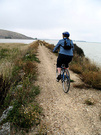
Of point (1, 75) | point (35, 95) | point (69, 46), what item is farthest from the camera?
point (35, 95)

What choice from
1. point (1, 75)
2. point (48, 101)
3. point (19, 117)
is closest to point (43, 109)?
point (48, 101)

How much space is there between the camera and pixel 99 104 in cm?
396

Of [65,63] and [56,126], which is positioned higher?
[65,63]

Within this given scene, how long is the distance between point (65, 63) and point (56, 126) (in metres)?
2.62

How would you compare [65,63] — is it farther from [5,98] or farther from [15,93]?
[5,98]

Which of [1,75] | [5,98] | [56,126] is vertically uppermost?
[1,75]

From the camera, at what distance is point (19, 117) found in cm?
284

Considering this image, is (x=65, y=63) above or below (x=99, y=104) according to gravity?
above

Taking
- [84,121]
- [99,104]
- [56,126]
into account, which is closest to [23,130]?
[56,126]

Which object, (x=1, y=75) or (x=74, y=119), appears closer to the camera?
(x=74, y=119)

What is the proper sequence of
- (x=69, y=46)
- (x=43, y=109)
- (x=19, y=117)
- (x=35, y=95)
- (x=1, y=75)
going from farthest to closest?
(x=35, y=95), (x=69, y=46), (x=1, y=75), (x=43, y=109), (x=19, y=117)

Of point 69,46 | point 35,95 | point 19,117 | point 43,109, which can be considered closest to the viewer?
point 19,117

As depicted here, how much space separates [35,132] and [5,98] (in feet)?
4.56

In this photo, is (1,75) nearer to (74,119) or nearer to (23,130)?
(23,130)
